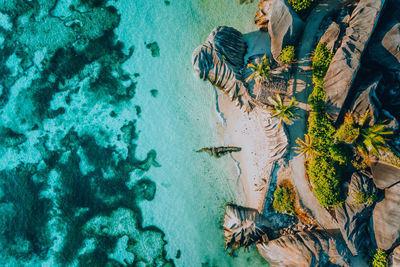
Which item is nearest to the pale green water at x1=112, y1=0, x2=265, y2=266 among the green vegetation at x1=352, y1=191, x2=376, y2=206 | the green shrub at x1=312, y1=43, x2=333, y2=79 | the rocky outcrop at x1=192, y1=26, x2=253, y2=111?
the rocky outcrop at x1=192, y1=26, x2=253, y2=111

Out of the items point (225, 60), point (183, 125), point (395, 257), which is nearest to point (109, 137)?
point (183, 125)

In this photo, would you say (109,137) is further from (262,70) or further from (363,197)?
(363,197)

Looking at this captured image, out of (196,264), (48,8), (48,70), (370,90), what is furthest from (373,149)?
(48,8)

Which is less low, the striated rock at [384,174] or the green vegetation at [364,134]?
the green vegetation at [364,134]

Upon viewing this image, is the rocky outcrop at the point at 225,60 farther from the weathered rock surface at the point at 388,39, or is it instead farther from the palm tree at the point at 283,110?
the weathered rock surface at the point at 388,39

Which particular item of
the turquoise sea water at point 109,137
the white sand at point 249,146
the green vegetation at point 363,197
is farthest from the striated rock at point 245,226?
the green vegetation at point 363,197

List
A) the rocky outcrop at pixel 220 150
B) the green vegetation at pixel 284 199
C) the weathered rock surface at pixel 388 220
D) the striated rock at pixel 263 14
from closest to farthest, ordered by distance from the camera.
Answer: the weathered rock surface at pixel 388 220, the striated rock at pixel 263 14, the green vegetation at pixel 284 199, the rocky outcrop at pixel 220 150

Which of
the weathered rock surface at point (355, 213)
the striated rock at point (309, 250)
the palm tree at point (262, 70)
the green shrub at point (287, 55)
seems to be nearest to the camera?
the weathered rock surface at point (355, 213)
